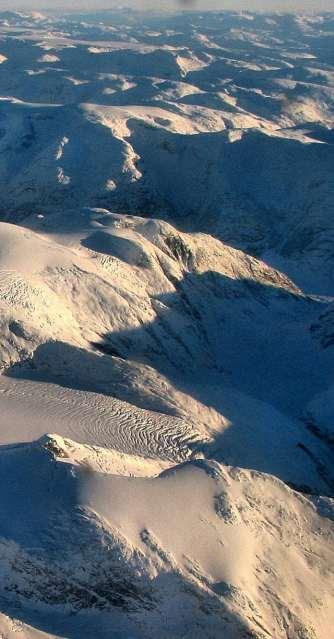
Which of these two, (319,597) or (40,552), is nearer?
(40,552)

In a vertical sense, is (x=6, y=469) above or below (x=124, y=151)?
above

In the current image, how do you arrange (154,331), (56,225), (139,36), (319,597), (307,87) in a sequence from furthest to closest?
(139,36) < (307,87) < (56,225) < (154,331) < (319,597)

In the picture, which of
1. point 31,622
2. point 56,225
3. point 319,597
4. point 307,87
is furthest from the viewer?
point 307,87

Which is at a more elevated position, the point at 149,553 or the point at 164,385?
the point at 149,553

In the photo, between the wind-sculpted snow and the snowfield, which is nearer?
the wind-sculpted snow

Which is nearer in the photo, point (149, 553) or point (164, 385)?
point (149, 553)

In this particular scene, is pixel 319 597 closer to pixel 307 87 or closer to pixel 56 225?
pixel 56 225

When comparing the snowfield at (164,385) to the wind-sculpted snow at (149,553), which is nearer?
the wind-sculpted snow at (149,553)

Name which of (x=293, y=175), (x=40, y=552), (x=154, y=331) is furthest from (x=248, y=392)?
(x=293, y=175)
